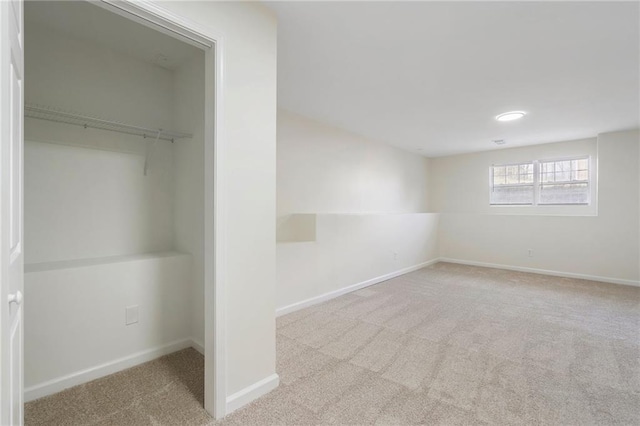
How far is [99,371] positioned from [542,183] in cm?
718

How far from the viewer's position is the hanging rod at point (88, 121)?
184 centimetres

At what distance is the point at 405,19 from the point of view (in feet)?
6.35

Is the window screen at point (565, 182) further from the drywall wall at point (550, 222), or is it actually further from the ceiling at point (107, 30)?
the ceiling at point (107, 30)

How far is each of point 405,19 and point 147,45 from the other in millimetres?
1901

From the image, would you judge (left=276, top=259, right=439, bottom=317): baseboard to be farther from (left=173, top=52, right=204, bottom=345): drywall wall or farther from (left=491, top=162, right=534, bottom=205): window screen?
(left=491, top=162, right=534, bottom=205): window screen

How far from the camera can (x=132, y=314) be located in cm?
222

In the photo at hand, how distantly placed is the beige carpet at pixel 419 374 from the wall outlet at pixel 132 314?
13.6 inches

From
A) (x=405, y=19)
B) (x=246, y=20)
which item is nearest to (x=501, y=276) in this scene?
(x=405, y=19)

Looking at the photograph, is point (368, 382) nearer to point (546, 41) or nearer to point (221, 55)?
point (221, 55)

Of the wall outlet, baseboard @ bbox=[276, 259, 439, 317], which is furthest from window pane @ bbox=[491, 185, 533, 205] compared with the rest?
the wall outlet

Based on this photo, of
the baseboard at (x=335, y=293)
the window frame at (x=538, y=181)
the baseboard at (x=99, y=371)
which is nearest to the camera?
the baseboard at (x=99, y=371)

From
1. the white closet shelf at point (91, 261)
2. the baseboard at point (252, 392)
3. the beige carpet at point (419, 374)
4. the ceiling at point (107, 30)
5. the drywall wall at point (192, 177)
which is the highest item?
the ceiling at point (107, 30)

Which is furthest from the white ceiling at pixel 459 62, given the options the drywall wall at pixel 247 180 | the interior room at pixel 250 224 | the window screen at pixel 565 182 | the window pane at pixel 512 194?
the window pane at pixel 512 194

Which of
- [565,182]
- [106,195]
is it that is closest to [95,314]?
[106,195]
